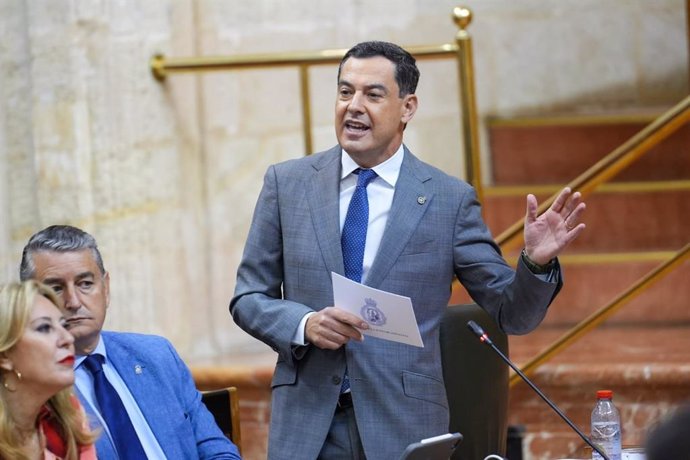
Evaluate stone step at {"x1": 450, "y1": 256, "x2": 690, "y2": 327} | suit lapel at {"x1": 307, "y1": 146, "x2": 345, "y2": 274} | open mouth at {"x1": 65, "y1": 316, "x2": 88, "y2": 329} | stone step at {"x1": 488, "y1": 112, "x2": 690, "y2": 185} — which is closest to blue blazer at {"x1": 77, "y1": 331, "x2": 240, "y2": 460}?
open mouth at {"x1": 65, "y1": 316, "x2": 88, "y2": 329}

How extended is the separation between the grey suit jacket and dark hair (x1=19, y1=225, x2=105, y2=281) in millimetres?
390

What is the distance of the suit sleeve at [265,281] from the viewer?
322cm

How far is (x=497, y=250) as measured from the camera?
3.35 meters

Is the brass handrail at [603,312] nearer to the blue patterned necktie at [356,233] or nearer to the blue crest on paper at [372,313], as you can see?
the blue patterned necktie at [356,233]

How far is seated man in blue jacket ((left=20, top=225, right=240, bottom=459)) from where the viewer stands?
3129 mm

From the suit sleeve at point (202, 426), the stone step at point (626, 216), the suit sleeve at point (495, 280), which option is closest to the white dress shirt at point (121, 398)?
the suit sleeve at point (202, 426)

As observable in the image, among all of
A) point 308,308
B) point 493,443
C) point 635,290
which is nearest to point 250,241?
point 308,308

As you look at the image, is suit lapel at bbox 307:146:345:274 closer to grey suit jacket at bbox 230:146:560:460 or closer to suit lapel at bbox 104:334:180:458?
grey suit jacket at bbox 230:146:560:460

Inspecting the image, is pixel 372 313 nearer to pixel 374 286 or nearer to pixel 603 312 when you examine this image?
pixel 374 286

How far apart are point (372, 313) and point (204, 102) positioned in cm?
312

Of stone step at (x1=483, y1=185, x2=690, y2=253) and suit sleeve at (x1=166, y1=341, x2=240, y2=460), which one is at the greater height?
stone step at (x1=483, y1=185, x2=690, y2=253)

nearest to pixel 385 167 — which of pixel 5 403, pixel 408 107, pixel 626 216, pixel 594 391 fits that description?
pixel 408 107

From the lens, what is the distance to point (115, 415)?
313 centimetres

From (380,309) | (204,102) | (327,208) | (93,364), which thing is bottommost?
(93,364)
